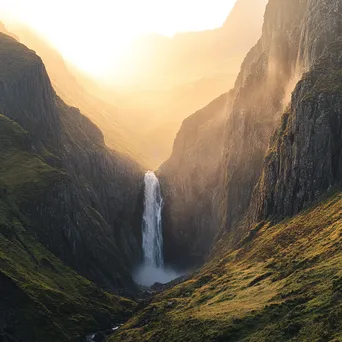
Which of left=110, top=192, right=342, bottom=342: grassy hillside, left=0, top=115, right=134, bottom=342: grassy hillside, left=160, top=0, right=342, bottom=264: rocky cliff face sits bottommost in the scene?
left=110, top=192, right=342, bottom=342: grassy hillside

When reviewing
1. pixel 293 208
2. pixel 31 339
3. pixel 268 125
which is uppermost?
pixel 268 125

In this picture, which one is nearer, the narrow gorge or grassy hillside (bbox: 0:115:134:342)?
the narrow gorge

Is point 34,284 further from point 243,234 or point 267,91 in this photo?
point 267,91

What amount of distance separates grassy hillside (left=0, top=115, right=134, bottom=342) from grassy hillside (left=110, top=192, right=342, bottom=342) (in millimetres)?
12949

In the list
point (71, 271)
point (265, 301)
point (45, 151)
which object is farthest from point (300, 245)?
point (45, 151)

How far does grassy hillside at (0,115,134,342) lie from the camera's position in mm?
106750

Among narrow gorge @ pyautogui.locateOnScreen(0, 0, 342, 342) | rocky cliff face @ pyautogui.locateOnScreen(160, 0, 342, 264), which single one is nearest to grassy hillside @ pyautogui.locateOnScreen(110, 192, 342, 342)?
narrow gorge @ pyautogui.locateOnScreen(0, 0, 342, 342)

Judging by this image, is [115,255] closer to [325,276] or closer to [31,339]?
[31,339]

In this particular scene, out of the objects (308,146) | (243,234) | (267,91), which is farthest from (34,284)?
(267,91)

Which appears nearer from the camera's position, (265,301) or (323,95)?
(265,301)

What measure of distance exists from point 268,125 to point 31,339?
108 meters

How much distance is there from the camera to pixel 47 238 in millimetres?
150375

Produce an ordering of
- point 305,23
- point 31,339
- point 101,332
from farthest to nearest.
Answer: point 305,23 → point 101,332 → point 31,339

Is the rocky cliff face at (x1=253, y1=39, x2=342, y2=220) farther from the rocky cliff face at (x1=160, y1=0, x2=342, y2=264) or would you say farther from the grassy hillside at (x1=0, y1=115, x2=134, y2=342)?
the grassy hillside at (x1=0, y1=115, x2=134, y2=342)
